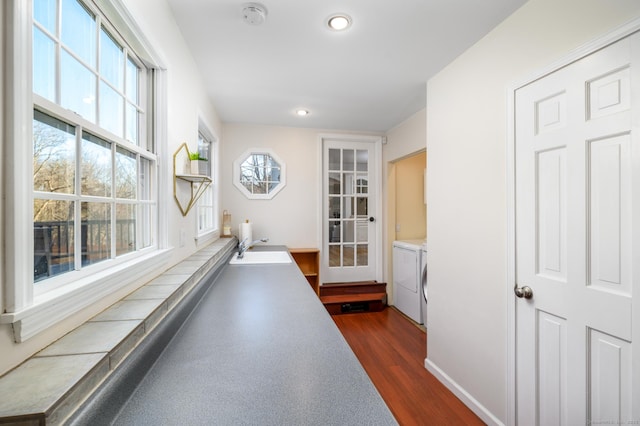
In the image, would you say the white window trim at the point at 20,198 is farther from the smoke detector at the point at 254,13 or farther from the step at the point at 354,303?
the step at the point at 354,303

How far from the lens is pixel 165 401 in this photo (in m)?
0.63

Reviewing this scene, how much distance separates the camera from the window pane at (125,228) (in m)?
1.04

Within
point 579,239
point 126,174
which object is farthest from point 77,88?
point 579,239

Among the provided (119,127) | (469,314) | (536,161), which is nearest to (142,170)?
(119,127)

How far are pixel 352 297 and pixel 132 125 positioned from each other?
3019mm

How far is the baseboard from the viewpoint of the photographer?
1.64 metres

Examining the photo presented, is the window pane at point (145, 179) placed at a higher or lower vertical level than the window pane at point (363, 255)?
higher

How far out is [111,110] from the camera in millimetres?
1008

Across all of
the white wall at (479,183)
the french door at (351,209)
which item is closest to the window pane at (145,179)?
the white wall at (479,183)

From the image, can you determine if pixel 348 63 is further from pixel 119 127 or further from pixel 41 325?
pixel 41 325

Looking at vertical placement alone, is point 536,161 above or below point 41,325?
above

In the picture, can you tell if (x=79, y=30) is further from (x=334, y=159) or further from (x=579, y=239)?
(x=334, y=159)

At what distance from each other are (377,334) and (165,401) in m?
2.64

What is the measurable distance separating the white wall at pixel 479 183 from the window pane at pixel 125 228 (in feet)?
6.22
